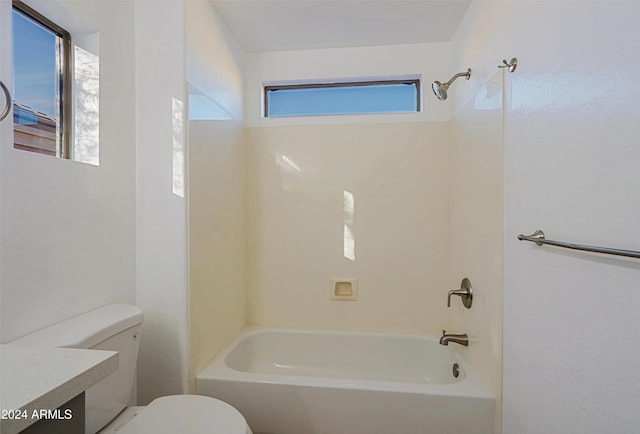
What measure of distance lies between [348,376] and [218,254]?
1.21 m

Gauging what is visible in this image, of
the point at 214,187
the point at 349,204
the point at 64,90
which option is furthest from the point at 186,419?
the point at 349,204

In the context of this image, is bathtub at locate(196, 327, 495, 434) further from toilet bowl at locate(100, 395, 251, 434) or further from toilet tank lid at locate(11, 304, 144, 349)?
toilet tank lid at locate(11, 304, 144, 349)

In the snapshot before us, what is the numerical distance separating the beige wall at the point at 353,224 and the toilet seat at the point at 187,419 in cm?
108

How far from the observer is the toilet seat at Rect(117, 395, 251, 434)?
1.17 meters

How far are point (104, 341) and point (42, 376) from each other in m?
0.70

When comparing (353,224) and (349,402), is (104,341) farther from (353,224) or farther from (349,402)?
(353,224)

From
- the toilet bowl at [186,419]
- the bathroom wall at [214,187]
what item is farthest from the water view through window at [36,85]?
the toilet bowl at [186,419]

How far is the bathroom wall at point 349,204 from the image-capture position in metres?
2.24

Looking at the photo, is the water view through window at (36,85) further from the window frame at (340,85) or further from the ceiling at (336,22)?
the window frame at (340,85)

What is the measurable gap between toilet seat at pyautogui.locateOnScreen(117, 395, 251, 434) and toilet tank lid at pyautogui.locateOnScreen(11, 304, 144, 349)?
1.13ft

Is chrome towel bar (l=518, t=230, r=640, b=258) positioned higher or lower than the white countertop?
higher

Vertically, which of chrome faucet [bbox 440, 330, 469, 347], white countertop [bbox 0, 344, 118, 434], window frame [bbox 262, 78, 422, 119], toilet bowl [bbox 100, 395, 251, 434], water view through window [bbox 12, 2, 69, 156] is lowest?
toilet bowl [bbox 100, 395, 251, 434]

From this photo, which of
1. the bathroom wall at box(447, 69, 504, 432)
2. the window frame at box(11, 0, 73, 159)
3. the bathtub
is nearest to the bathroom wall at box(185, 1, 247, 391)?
the bathtub

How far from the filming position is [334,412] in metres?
1.53
